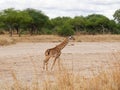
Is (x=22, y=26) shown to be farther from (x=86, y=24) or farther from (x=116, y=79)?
(x=116, y=79)

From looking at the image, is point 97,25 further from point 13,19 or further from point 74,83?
Answer: point 74,83

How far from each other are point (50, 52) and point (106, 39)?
4375 cm

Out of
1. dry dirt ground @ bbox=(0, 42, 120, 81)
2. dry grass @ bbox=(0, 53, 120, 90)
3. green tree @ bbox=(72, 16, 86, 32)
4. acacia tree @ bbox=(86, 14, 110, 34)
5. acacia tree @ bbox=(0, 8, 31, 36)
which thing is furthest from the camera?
green tree @ bbox=(72, 16, 86, 32)

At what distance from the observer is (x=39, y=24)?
278ft

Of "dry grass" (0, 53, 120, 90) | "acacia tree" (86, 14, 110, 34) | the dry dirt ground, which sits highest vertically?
"dry grass" (0, 53, 120, 90)

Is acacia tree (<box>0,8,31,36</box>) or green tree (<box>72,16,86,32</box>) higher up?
acacia tree (<box>0,8,31,36</box>)

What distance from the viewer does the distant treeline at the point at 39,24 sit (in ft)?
256

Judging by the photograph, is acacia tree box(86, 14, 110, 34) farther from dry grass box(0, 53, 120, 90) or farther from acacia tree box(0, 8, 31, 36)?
dry grass box(0, 53, 120, 90)

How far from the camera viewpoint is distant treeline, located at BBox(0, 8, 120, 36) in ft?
256

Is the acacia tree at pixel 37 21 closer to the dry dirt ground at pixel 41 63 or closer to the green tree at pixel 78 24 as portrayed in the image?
the green tree at pixel 78 24

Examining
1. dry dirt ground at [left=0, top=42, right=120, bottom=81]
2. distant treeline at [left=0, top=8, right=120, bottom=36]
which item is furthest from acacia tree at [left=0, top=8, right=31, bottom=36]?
dry dirt ground at [left=0, top=42, right=120, bottom=81]

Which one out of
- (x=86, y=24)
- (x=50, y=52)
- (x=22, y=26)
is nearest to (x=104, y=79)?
(x=50, y=52)

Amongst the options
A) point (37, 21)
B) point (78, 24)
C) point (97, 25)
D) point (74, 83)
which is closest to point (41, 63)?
point (74, 83)

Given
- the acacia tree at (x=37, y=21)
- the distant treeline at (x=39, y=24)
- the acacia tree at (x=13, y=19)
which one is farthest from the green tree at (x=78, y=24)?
the acacia tree at (x=13, y=19)
